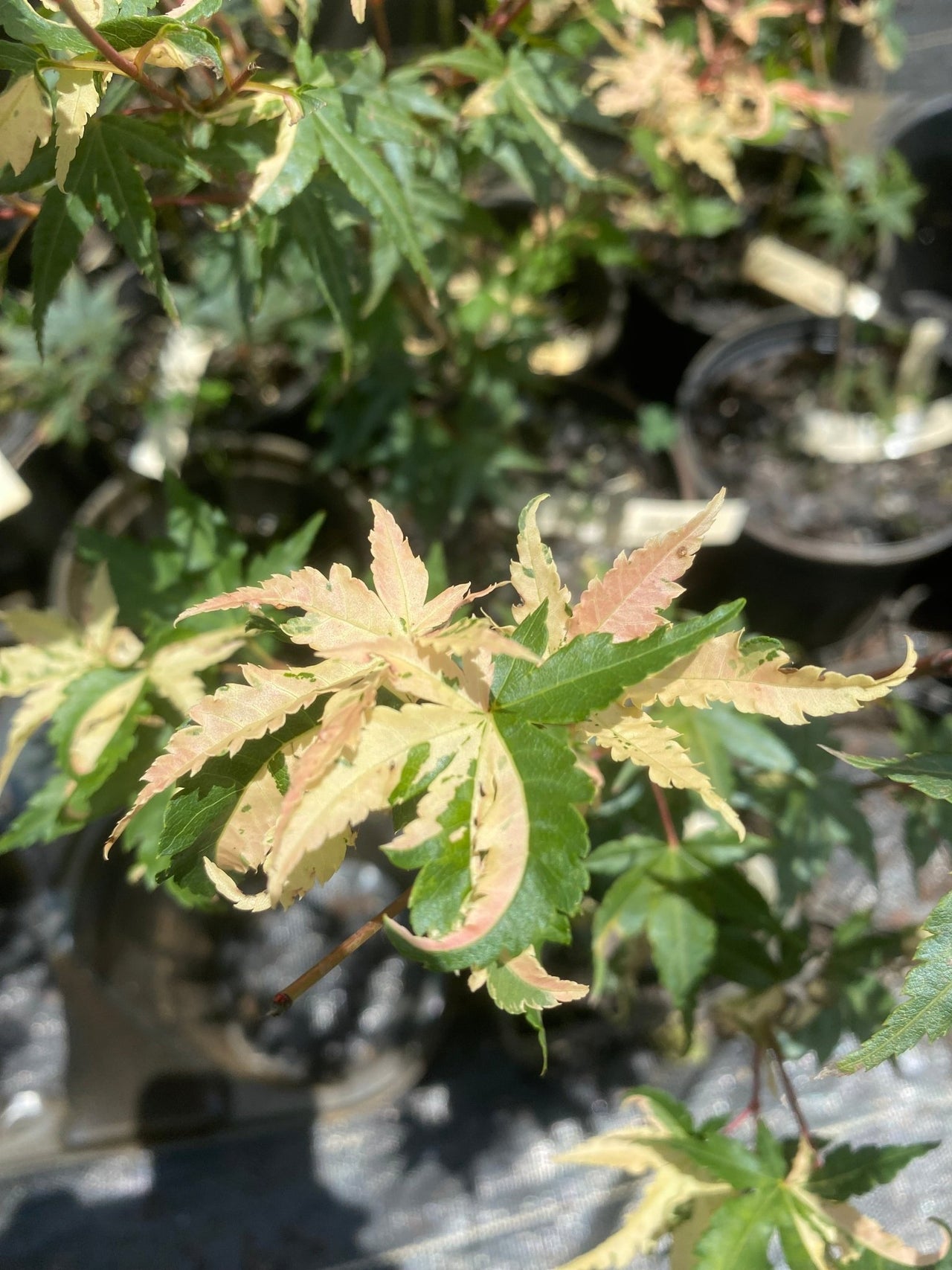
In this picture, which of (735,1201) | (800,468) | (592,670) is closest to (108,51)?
(592,670)

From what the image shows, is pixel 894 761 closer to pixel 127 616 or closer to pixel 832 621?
pixel 127 616

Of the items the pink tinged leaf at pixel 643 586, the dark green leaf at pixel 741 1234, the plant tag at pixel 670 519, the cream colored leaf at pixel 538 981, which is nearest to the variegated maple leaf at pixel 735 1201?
the dark green leaf at pixel 741 1234

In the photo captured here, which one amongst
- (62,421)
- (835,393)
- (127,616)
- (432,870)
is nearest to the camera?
(432,870)

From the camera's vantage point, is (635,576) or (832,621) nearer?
(635,576)

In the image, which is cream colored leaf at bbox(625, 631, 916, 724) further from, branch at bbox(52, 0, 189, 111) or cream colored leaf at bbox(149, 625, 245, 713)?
branch at bbox(52, 0, 189, 111)

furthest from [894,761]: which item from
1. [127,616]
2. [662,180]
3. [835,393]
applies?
[835,393]
